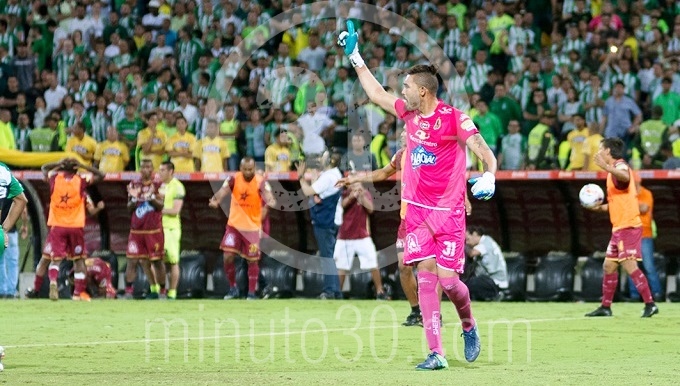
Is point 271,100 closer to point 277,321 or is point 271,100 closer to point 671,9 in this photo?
point 671,9

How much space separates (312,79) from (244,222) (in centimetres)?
508

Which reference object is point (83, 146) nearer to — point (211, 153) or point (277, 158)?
point (211, 153)

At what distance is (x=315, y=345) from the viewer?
13680 mm

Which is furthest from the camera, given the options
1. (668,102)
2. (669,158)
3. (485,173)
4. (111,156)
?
(111,156)

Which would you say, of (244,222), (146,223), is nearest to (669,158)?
(244,222)

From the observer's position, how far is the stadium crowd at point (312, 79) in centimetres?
2466

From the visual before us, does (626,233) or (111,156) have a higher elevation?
(111,156)

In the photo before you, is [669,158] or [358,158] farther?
[358,158]

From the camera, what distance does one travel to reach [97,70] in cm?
3086

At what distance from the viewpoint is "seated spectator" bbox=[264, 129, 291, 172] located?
979 inches

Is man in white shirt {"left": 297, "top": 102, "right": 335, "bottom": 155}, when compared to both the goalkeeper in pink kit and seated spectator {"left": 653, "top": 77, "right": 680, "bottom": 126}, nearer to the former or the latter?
seated spectator {"left": 653, "top": 77, "right": 680, "bottom": 126}

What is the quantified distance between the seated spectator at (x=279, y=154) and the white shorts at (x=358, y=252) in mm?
2462

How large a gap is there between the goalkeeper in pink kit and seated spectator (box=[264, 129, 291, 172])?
13.5 meters

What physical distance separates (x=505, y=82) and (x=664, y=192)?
480cm
